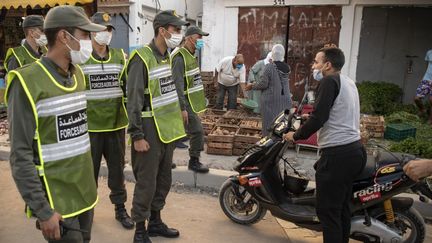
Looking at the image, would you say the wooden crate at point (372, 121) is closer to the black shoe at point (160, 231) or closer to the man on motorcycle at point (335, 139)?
the man on motorcycle at point (335, 139)

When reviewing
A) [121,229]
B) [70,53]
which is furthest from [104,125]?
[70,53]

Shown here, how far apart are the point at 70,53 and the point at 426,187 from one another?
320cm

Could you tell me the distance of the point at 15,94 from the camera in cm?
209

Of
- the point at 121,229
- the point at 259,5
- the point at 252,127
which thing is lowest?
the point at 121,229

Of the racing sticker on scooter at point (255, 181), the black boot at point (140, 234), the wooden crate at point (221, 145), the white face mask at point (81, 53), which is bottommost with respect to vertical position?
the black boot at point (140, 234)

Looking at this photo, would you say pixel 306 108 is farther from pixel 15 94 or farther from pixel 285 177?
pixel 15 94

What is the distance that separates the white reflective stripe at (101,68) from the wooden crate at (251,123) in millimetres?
3240

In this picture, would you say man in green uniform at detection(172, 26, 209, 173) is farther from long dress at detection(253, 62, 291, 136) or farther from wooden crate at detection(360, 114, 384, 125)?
wooden crate at detection(360, 114, 384, 125)

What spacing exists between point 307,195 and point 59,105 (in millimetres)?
2776

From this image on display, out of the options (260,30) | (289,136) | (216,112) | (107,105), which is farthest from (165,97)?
(260,30)

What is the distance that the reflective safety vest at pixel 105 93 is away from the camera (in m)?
3.86

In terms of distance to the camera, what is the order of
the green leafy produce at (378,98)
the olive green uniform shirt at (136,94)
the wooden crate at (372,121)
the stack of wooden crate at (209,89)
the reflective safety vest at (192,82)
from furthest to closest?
the stack of wooden crate at (209,89)
the green leafy produce at (378,98)
the wooden crate at (372,121)
the reflective safety vest at (192,82)
the olive green uniform shirt at (136,94)

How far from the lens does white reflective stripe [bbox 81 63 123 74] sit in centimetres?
383

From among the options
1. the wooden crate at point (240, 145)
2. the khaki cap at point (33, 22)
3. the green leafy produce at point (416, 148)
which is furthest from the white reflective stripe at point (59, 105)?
the green leafy produce at point (416, 148)
